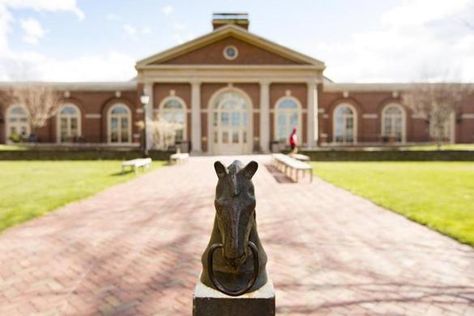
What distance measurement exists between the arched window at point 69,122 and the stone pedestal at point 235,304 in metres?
33.3

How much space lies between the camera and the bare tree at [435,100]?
31.8 meters

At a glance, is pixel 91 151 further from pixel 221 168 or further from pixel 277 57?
pixel 221 168

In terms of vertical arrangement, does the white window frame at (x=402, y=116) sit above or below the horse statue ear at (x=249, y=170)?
above

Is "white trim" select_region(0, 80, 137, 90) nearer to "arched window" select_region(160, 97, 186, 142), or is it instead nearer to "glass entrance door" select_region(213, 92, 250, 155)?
"arched window" select_region(160, 97, 186, 142)

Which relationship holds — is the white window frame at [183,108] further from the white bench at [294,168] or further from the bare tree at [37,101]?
the white bench at [294,168]

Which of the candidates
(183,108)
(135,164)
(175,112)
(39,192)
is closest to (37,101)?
(175,112)

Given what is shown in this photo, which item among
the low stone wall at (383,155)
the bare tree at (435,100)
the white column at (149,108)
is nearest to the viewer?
the low stone wall at (383,155)

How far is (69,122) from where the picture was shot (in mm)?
33438

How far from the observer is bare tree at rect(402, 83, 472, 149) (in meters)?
31.8

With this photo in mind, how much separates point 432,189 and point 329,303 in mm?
8766

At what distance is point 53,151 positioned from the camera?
2517 cm

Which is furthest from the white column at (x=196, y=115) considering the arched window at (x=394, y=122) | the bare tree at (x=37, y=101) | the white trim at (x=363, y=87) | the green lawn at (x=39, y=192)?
the arched window at (x=394, y=122)

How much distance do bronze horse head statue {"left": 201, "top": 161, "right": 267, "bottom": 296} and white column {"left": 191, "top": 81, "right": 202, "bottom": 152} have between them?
27.4 m

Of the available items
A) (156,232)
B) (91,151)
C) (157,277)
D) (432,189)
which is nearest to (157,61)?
(91,151)
